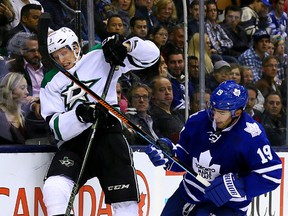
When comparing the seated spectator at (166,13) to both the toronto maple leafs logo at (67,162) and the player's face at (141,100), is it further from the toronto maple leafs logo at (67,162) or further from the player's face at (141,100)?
the toronto maple leafs logo at (67,162)

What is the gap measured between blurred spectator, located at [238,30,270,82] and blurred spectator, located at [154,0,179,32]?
0.63 m

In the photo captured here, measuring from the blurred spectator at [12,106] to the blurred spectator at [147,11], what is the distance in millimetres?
961

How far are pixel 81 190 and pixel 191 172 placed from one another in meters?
0.78

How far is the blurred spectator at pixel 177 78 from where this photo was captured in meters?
4.89

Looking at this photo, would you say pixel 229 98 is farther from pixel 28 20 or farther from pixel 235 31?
pixel 235 31

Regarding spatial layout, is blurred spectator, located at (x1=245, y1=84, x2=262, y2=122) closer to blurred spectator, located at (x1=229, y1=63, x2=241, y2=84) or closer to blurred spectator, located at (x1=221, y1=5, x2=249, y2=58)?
blurred spectator, located at (x1=229, y1=63, x2=241, y2=84)

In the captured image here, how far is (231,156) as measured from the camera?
3.75 meters

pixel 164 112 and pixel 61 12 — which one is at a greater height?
pixel 61 12

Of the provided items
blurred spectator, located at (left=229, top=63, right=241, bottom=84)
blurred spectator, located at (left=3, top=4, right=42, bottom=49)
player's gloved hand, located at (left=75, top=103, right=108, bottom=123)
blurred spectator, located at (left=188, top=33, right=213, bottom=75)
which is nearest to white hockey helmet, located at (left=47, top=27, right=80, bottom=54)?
blurred spectator, located at (left=3, top=4, right=42, bottom=49)

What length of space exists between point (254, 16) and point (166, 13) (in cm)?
85

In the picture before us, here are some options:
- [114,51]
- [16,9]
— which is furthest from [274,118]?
[16,9]

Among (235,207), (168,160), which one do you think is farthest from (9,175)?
(235,207)

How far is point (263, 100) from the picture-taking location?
17.7 ft

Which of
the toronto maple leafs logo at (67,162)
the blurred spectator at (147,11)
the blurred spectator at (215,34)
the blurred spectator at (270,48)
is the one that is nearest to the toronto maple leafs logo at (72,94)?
the toronto maple leafs logo at (67,162)
